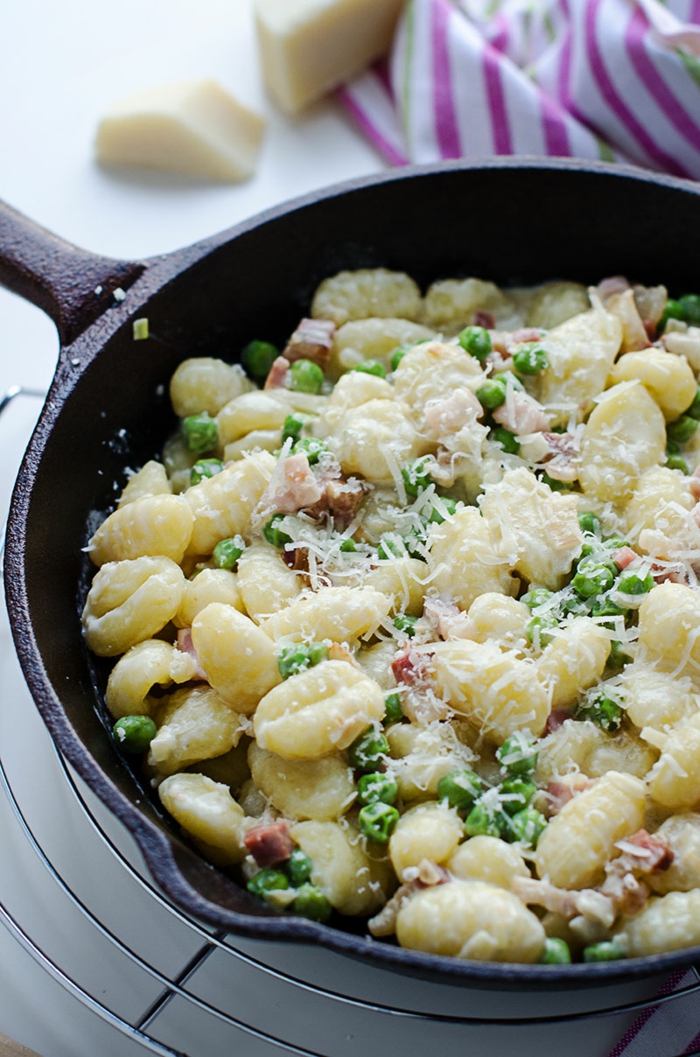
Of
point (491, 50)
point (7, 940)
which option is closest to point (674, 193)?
point (491, 50)

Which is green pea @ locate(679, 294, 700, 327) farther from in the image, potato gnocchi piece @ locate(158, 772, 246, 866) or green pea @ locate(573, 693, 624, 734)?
potato gnocchi piece @ locate(158, 772, 246, 866)

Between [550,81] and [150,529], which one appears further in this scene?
[550,81]

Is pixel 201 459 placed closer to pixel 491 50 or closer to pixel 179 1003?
pixel 179 1003

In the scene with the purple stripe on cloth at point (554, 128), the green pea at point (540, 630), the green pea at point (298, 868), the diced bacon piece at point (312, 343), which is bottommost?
the green pea at point (298, 868)

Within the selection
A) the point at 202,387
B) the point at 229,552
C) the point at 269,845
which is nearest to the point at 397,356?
the point at 202,387

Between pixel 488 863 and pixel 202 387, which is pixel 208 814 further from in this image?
pixel 202 387

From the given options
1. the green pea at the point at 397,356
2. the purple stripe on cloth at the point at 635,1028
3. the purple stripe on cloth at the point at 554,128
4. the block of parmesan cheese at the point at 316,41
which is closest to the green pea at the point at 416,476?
the green pea at the point at 397,356

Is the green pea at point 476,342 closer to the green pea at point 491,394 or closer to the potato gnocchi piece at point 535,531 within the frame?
the green pea at point 491,394
